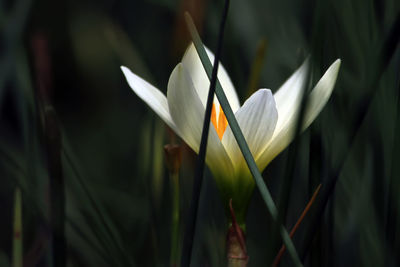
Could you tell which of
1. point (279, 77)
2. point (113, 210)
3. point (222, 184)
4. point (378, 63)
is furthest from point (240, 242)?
point (279, 77)

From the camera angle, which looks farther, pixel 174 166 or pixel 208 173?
pixel 208 173

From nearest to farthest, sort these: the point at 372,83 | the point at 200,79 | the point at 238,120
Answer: the point at 372,83 < the point at 238,120 < the point at 200,79


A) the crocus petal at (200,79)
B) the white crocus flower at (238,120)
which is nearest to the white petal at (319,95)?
the white crocus flower at (238,120)

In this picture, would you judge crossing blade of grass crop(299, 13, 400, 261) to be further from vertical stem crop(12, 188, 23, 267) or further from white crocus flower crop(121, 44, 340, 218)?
vertical stem crop(12, 188, 23, 267)

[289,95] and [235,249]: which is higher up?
[289,95]

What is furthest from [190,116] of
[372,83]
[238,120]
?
[372,83]

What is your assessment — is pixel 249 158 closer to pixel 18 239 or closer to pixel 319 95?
pixel 319 95

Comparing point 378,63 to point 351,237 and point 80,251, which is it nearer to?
point 351,237
